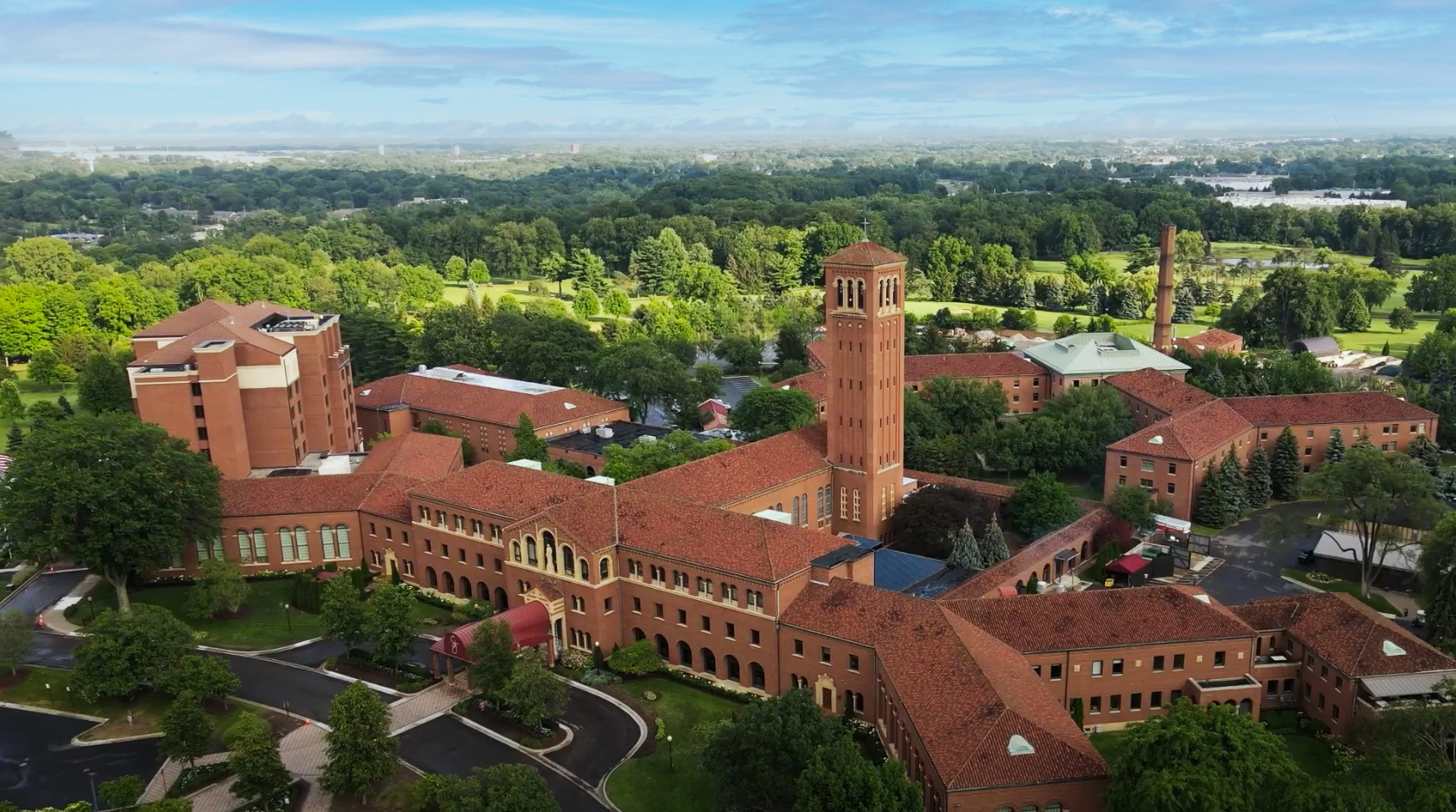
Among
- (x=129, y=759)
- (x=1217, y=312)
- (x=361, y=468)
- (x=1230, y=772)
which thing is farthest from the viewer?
(x=1217, y=312)

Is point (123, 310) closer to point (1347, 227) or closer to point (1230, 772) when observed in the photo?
point (1230, 772)

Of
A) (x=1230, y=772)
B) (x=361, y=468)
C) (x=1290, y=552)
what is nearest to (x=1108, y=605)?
(x=1230, y=772)

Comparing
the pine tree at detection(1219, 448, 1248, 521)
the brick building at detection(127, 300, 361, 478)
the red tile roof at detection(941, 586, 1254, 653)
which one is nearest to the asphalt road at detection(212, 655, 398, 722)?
the brick building at detection(127, 300, 361, 478)

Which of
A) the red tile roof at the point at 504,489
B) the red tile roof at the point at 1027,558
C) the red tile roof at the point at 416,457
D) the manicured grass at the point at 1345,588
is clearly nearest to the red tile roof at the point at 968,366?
the red tile roof at the point at 1027,558

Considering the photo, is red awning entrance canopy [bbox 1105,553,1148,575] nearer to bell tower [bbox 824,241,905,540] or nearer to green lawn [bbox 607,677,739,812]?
bell tower [bbox 824,241,905,540]

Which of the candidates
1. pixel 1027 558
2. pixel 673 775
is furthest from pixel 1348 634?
pixel 673 775


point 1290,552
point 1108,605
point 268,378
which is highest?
point 268,378

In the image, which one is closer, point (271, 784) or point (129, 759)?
point (271, 784)
